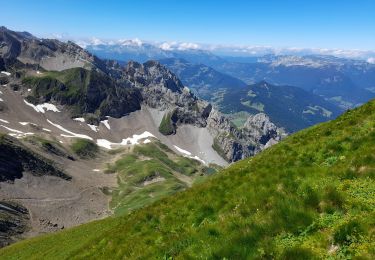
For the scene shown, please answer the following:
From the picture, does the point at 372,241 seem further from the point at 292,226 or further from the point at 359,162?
the point at 359,162

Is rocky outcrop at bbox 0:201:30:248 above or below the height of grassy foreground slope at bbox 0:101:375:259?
below

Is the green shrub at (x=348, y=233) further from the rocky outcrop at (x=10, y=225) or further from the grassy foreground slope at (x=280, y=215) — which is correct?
the rocky outcrop at (x=10, y=225)

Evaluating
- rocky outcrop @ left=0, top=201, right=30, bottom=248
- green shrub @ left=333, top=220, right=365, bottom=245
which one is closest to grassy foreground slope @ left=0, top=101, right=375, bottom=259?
green shrub @ left=333, top=220, right=365, bottom=245

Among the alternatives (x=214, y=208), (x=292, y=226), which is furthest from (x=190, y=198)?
(x=292, y=226)

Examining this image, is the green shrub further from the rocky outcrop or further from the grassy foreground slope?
the rocky outcrop

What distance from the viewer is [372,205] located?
14.8 metres

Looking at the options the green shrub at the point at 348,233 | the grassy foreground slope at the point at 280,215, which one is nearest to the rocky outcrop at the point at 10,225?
the grassy foreground slope at the point at 280,215

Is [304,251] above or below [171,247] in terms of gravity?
above

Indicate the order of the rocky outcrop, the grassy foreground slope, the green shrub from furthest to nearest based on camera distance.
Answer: the rocky outcrop
the grassy foreground slope
the green shrub

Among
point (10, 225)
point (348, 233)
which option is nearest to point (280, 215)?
point (348, 233)

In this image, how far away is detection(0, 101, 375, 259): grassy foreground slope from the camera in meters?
13.6

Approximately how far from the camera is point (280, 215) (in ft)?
52.0

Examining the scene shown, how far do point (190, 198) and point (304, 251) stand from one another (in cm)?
1365

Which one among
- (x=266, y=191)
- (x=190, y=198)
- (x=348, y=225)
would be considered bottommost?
(x=190, y=198)
